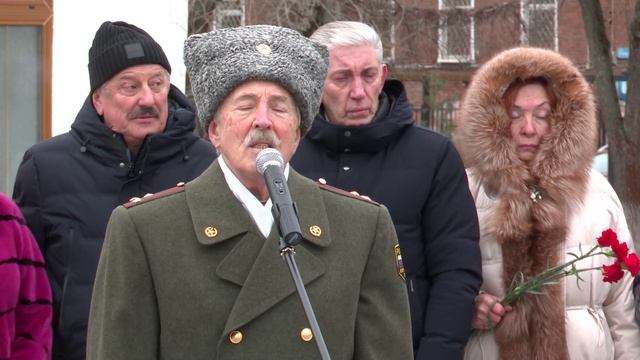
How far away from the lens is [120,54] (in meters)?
4.46

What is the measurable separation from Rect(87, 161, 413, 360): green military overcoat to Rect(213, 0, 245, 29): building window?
393 inches

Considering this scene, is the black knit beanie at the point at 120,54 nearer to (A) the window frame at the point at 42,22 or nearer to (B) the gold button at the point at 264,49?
(A) the window frame at the point at 42,22

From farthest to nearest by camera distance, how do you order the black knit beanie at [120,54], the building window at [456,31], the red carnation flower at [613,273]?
the building window at [456,31] < the black knit beanie at [120,54] < the red carnation flower at [613,273]

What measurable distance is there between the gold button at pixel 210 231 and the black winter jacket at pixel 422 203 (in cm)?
154

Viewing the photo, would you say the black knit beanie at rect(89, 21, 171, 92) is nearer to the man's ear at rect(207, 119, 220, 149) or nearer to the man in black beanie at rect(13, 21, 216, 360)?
the man in black beanie at rect(13, 21, 216, 360)

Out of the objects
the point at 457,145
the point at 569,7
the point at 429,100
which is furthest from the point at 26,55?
the point at 569,7

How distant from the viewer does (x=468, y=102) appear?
4867 mm

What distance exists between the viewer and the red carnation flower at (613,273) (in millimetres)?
4340

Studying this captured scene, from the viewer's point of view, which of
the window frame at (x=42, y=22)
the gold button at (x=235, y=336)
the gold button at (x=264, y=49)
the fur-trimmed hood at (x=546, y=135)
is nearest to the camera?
the gold button at (x=235, y=336)

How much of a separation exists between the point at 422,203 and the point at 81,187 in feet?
4.05

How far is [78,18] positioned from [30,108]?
506 millimetres

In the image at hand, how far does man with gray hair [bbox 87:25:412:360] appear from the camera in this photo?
290cm

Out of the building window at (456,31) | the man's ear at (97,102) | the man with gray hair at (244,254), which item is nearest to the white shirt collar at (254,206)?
the man with gray hair at (244,254)

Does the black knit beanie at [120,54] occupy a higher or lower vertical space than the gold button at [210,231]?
higher
